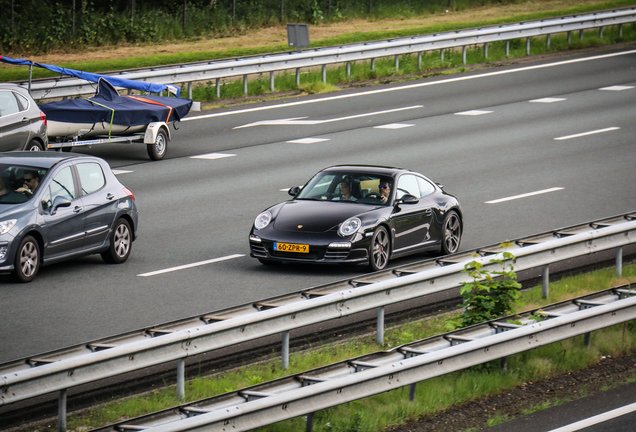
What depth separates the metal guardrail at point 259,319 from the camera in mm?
8133

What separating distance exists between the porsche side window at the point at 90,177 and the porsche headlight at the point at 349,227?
133 inches

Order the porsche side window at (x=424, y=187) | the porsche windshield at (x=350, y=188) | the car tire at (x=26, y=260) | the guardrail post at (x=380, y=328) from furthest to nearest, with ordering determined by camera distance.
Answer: the porsche side window at (x=424, y=187) < the porsche windshield at (x=350, y=188) < the car tire at (x=26, y=260) < the guardrail post at (x=380, y=328)

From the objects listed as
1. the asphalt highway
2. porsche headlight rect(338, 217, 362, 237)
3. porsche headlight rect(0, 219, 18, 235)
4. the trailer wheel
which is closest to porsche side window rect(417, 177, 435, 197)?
the asphalt highway

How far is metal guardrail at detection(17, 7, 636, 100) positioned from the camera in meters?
26.2

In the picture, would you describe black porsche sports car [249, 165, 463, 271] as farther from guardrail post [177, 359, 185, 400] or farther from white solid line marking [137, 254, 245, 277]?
guardrail post [177, 359, 185, 400]

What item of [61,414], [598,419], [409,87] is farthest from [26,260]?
[409,87]

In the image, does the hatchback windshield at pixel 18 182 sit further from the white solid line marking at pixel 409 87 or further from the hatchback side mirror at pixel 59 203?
the white solid line marking at pixel 409 87

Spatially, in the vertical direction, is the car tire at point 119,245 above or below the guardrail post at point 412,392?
below

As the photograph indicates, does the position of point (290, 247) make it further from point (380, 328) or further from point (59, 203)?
point (380, 328)

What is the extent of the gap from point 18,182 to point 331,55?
59.6 ft

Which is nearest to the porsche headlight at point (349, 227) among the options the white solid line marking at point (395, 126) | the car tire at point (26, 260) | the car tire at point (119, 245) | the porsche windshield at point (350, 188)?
the porsche windshield at point (350, 188)

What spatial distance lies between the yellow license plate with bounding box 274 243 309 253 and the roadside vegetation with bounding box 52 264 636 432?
7.95 feet

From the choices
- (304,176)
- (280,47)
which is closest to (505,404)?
(304,176)

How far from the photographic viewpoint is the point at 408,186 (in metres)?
15.6
